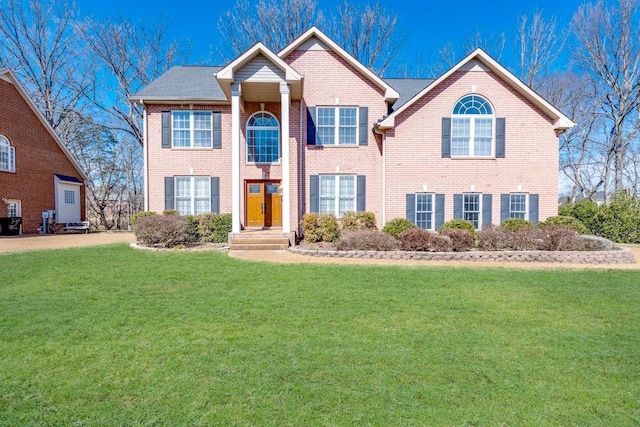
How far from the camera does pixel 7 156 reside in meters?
17.7

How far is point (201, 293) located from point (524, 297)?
5.87 meters

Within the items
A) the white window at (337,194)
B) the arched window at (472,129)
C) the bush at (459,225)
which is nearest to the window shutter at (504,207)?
the arched window at (472,129)

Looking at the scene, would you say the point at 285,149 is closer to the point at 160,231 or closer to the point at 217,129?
the point at 217,129

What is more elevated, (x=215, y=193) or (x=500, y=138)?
(x=500, y=138)

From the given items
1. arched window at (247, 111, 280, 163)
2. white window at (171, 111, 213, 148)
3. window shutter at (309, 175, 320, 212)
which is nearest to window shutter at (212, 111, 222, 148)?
white window at (171, 111, 213, 148)

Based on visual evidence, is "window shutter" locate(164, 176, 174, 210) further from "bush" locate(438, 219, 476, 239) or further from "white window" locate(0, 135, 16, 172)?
"bush" locate(438, 219, 476, 239)

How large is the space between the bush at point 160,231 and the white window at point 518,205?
12690mm

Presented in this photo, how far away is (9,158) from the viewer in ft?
58.3

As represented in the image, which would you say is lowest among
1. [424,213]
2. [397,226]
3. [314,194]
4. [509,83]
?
[397,226]

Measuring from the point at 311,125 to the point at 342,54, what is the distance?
318 cm

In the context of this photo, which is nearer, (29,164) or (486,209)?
(486,209)

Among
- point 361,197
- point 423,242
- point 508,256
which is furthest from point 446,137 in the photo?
point 508,256

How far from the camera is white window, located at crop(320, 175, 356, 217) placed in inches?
564

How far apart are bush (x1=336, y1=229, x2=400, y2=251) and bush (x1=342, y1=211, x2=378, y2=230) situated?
2040 mm
